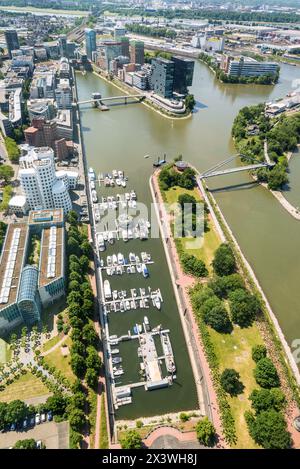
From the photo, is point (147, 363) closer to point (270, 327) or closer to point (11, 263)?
point (270, 327)

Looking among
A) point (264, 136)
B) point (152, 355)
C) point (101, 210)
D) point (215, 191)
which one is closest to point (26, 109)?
point (101, 210)

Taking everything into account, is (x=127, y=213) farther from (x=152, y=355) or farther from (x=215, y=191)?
(x=152, y=355)

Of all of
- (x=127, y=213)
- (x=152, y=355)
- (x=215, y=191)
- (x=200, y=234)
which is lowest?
(x=152, y=355)

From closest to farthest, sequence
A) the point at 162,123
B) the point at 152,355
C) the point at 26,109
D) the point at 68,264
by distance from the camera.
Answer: the point at 152,355, the point at 68,264, the point at 26,109, the point at 162,123

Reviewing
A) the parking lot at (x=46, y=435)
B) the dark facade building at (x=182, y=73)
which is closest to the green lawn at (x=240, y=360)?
the parking lot at (x=46, y=435)

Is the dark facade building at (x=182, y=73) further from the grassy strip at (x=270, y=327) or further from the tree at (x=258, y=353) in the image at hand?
the tree at (x=258, y=353)

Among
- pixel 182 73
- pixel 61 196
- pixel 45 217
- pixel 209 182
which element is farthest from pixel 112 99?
pixel 45 217
